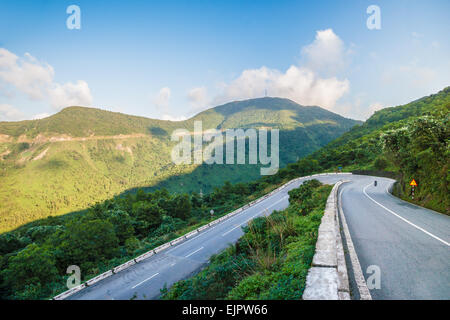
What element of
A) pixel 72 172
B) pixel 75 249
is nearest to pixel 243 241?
pixel 75 249

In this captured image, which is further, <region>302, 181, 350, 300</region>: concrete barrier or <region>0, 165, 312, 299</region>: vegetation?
<region>0, 165, 312, 299</region>: vegetation

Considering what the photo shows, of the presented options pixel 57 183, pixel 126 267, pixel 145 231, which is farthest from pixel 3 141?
pixel 126 267

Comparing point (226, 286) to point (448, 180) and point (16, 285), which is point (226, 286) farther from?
point (16, 285)

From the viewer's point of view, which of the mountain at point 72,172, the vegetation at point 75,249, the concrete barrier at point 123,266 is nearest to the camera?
the concrete barrier at point 123,266

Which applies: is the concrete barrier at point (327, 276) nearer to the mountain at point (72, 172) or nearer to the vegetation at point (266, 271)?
the vegetation at point (266, 271)

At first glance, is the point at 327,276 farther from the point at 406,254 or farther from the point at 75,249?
the point at 75,249

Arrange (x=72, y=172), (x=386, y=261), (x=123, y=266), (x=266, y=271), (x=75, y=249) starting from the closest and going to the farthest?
(x=266, y=271) < (x=386, y=261) < (x=123, y=266) < (x=75, y=249) < (x=72, y=172)

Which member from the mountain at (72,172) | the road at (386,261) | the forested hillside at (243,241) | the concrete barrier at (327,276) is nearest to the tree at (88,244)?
the forested hillside at (243,241)

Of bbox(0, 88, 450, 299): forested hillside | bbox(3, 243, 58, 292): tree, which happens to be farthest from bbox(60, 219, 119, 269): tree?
bbox(3, 243, 58, 292): tree

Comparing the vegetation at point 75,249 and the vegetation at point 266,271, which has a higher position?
the vegetation at point 266,271

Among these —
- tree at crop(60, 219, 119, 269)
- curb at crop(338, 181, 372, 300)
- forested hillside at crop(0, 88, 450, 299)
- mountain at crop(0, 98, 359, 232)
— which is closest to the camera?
curb at crop(338, 181, 372, 300)

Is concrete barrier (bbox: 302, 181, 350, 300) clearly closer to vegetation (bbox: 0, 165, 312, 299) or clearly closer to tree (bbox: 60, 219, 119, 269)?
vegetation (bbox: 0, 165, 312, 299)

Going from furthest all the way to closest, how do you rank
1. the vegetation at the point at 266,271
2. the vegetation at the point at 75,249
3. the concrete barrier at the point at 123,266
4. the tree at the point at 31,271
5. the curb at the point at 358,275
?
the vegetation at the point at 75,249 → the tree at the point at 31,271 → the concrete barrier at the point at 123,266 → the vegetation at the point at 266,271 → the curb at the point at 358,275

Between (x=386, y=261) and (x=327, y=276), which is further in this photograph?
(x=386, y=261)
